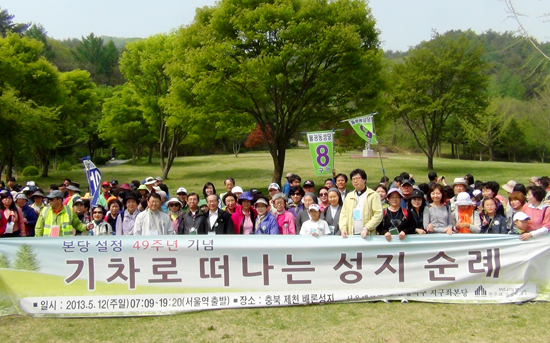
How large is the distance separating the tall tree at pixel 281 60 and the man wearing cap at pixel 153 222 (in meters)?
11.7

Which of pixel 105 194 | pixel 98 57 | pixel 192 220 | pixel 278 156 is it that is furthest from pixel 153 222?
pixel 98 57

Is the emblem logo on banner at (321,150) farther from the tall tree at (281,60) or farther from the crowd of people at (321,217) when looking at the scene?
Result: the tall tree at (281,60)

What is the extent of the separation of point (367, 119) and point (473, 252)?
24.0ft

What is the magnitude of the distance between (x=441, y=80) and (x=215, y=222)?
29.1 m

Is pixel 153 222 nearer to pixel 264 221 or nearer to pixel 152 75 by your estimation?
pixel 264 221

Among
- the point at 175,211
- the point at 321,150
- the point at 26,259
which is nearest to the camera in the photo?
the point at 26,259

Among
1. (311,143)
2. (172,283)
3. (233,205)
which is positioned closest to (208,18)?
(311,143)

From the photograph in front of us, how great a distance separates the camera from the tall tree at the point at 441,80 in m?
30.2

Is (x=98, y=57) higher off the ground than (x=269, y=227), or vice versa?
(x=98, y=57)

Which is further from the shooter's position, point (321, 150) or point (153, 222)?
point (321, 150)

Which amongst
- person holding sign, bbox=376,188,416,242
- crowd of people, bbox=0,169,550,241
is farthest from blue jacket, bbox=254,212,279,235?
person holding sign, bbox=376,188,416,242

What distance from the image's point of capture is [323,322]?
4938mm

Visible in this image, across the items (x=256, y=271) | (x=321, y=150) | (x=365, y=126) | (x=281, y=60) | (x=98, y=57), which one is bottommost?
(x=256, y=271)

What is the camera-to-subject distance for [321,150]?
1177cm
